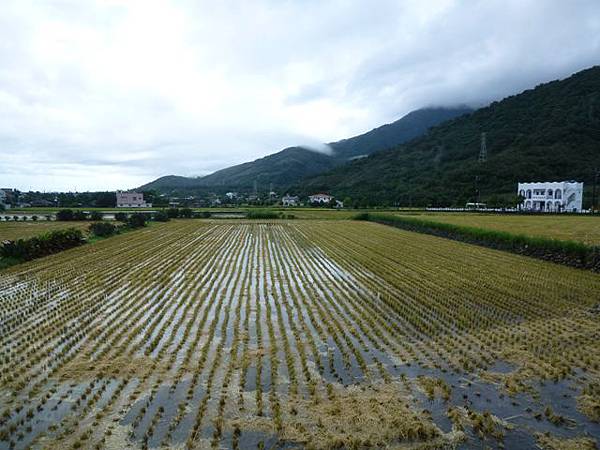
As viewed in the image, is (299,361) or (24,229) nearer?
(299,361)

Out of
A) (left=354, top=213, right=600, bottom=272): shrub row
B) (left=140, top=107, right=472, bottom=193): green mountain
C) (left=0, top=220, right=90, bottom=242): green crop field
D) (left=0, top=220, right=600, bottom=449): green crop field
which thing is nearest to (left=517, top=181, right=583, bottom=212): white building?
(left=354, top=213, right=600, bottom=272): shrub row

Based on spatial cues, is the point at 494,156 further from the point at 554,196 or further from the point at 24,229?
the point at 24,229

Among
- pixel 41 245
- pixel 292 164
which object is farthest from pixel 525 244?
pixel 292 164

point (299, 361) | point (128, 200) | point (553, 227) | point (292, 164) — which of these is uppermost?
point (292, 164)

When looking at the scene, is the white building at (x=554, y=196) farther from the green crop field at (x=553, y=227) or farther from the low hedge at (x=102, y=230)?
the low hedge at (x=102, y=230)

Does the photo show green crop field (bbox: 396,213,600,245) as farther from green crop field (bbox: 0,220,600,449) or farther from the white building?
the white building

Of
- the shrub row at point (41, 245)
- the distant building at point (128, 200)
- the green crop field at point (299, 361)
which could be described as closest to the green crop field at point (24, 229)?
the shrub row at point (41, 245)

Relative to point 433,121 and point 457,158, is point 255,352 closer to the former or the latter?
point 457,158
